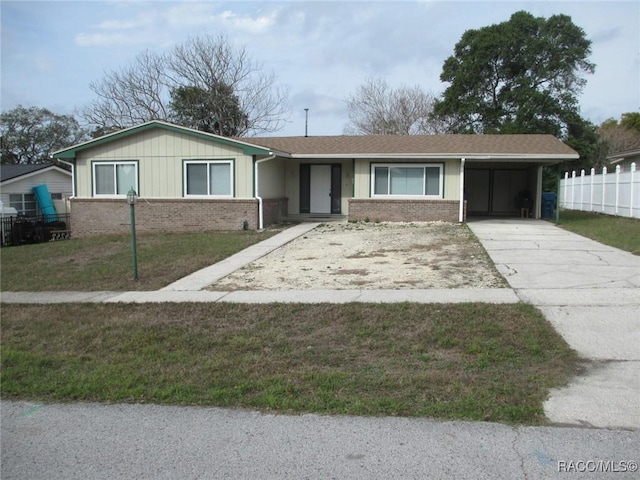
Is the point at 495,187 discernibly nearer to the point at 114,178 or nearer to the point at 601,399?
the point at 114,178

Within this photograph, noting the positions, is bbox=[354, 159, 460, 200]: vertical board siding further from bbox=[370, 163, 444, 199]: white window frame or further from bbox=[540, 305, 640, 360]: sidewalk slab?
bbox=[540, 305, 640, 360]: sidewalk slab

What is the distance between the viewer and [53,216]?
92.3ft

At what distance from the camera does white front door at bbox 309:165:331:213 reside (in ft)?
73.3

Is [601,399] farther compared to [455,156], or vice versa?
[455,156]

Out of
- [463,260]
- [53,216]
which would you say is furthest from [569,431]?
[53,216]

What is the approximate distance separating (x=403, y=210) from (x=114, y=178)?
10571 mm

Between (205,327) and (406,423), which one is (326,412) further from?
(205,327)

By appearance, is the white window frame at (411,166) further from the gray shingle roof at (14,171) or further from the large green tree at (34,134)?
the large green tree at (34,134)

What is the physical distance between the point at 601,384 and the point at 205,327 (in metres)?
4.48

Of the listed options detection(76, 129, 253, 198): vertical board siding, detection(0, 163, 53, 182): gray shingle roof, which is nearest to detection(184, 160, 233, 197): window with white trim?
detection(76, 129, 253, 198): vertical board siding

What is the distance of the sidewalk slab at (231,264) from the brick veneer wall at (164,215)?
2.05 m

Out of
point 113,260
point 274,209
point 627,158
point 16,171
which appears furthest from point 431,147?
point 16,171

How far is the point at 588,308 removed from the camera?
285 inches

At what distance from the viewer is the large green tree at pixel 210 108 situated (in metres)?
39.3
